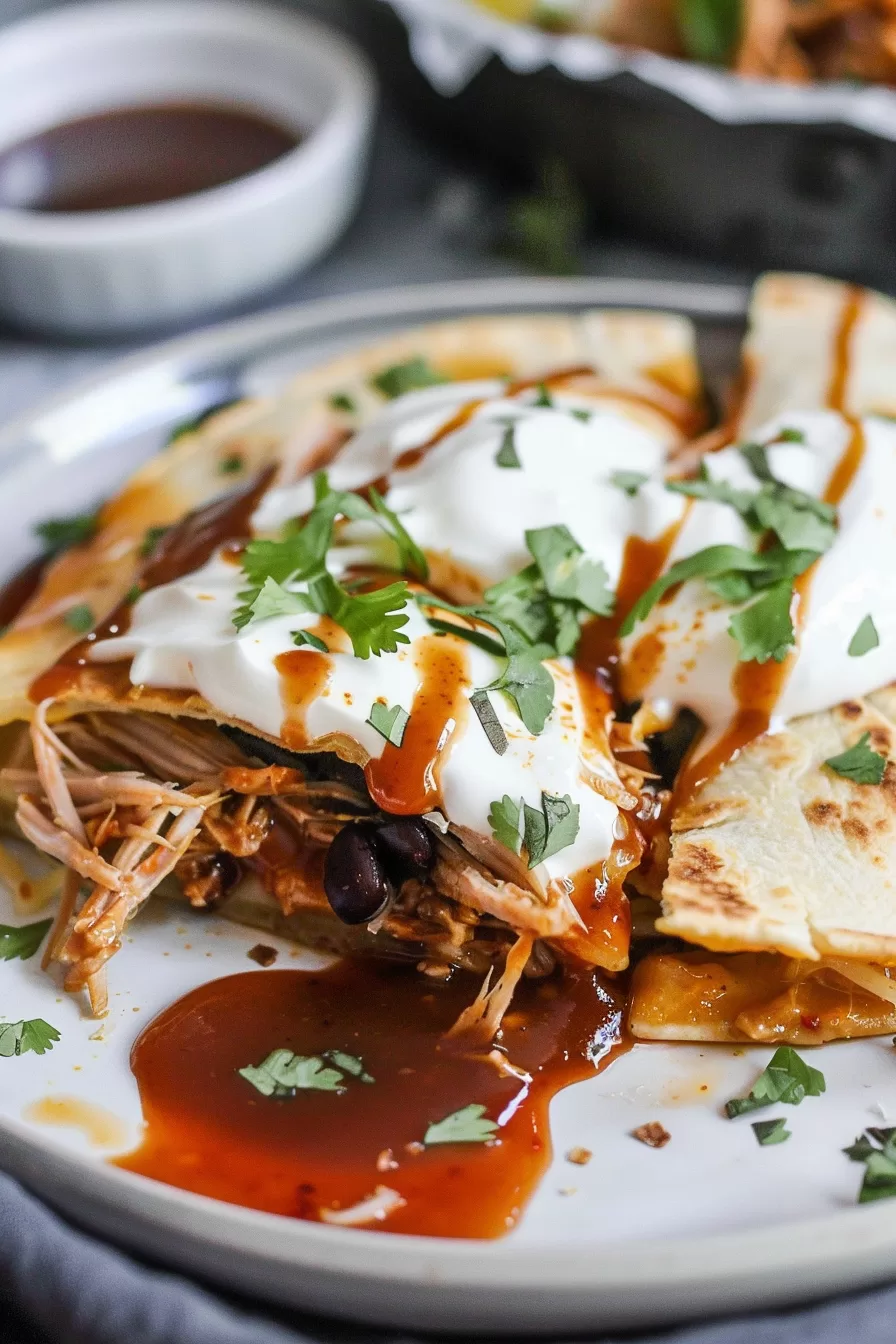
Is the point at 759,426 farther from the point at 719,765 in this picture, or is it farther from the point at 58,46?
the point at 58,46

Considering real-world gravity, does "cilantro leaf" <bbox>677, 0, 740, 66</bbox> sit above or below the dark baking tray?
above

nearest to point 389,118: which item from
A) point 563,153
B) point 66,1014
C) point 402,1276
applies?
point 563,153

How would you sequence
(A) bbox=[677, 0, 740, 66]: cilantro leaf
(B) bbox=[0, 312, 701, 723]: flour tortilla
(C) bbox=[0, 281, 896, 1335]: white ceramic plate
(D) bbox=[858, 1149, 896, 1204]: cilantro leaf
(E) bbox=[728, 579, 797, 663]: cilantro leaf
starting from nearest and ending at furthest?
(C) bbox=[0, 281, 896, 1335]: white ceramic plate
(D) bbox=[858, 1149, 896, 1204]: cilantro leaf
(E) bbox=[728, 579, 797, 663]: cilantro leaf
(B) bbox=[0, 312, 701, 723]: flour tortilla
(A) bbox=[677, 0, 740, 66]: cilantro leaf

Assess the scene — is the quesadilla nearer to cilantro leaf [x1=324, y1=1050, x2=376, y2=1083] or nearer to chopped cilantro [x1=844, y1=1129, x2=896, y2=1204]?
cilantro leaf [x1=324, y1=1050, x2=376, y2=1083]

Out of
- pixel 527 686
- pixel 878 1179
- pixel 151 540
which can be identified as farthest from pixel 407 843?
pixel 151 540

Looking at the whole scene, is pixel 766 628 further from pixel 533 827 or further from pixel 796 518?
pixel 533 827

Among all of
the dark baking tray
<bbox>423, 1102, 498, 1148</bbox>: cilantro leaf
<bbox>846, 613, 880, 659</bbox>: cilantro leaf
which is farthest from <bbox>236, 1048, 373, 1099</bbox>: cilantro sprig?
the dark baking tray
